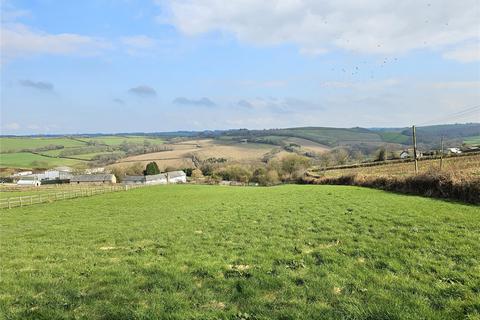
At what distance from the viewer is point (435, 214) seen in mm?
16125

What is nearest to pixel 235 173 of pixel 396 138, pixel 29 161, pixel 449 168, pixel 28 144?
pixel 29 161

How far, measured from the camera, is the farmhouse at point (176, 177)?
116 m

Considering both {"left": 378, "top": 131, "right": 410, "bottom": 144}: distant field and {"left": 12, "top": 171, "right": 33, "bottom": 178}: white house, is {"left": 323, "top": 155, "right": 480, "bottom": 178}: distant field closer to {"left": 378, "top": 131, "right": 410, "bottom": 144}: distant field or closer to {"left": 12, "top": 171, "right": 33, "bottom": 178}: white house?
{"left": 378, "top": 131, "right": 410, "bottom": 144}: distant field

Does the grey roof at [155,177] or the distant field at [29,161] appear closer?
the grey roof at [155,177]

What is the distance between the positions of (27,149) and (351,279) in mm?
188695

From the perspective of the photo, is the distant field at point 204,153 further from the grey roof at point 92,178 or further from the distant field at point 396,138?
the distant field at point 396,138

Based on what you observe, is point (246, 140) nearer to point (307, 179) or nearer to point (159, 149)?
point (159, 149)

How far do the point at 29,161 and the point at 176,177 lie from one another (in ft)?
228

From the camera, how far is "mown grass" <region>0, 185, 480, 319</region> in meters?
6.16

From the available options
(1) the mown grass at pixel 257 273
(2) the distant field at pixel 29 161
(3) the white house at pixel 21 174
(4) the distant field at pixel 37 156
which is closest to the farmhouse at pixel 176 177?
(3) the white house at pixel 21 174

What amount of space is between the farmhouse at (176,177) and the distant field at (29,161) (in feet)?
168

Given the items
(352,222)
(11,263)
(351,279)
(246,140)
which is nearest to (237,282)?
(351,279)

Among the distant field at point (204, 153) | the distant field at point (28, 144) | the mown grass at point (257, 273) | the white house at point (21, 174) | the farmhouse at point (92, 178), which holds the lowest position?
the farmhouse at point (92, 178)

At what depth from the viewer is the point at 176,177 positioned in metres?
119
